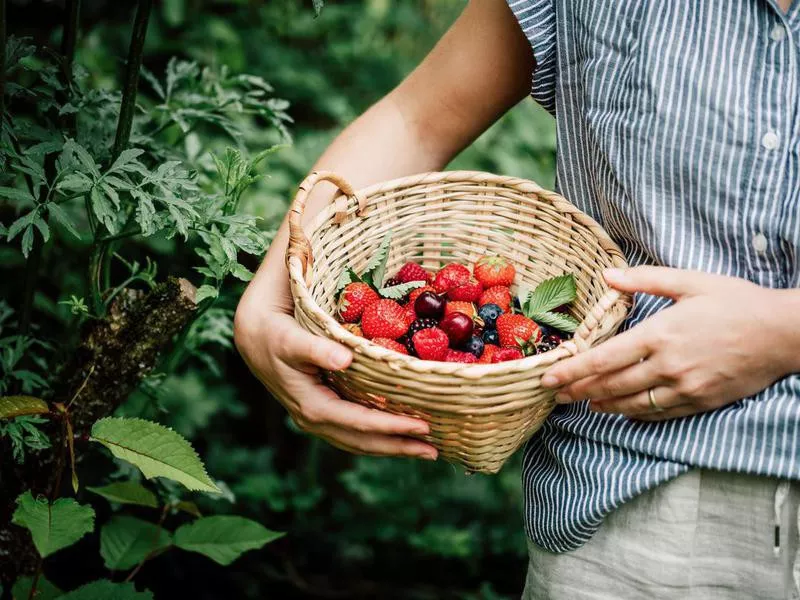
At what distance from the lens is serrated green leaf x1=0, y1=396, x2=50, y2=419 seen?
0.99m

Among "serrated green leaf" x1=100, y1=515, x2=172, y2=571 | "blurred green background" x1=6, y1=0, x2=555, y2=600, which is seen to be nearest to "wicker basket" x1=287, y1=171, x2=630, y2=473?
"serrated green leaf" x1=100, y1=515, x2=172, y2=571

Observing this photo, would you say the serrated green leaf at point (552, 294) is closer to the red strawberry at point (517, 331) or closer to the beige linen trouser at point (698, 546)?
the red strawberry at point (517, 331)

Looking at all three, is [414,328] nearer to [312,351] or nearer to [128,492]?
[312,351]

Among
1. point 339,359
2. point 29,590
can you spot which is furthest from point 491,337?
point 29,590

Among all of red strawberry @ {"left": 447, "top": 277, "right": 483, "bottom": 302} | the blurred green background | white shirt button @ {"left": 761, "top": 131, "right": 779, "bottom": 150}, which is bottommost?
the blurred green background

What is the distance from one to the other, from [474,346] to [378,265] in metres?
0.21

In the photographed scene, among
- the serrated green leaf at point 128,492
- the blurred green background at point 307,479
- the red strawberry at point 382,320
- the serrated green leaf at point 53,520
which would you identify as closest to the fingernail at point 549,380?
the red strawberry at point 382,320

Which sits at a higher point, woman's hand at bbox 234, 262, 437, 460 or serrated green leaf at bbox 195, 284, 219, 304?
serrated green leaf at bbox 195, 284, 219, 304

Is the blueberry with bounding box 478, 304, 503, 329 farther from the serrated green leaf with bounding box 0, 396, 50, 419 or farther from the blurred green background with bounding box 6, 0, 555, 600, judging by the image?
the blurred green background with bounding box 6, 0, 555, 600

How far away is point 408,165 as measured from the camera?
135cm

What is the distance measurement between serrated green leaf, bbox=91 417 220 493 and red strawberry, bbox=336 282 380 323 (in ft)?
1.16

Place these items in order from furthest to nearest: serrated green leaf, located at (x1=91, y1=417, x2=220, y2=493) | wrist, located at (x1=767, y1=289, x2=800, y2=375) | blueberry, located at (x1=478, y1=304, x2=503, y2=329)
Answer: blueberry, located at (x1=478, y1=304, x2=503, y2=329), serrated green leaf, located at (x1=91, y1=417, x2=220, y2=493), wrist, located at (x1=767, y1=289, x2=800, y2=375)

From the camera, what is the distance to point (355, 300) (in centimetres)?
128

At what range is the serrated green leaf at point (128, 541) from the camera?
139 cm
